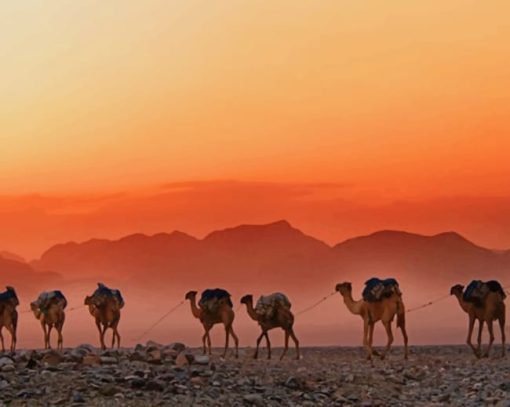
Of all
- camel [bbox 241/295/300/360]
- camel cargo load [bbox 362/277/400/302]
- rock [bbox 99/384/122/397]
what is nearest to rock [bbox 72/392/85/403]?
rock [bbox 99/384/122/397]

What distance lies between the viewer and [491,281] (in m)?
35.6

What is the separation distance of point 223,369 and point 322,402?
10.5ft

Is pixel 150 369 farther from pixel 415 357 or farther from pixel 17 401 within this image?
pixel 415 357

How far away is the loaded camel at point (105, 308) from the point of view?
1513 inches

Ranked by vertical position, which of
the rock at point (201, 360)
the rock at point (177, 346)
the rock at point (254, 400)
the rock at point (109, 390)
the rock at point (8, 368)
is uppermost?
the rock at point (177, 346)

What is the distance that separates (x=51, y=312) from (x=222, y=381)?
15631 mm

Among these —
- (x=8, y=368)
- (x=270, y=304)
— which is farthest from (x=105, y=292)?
(x=8, y=368)

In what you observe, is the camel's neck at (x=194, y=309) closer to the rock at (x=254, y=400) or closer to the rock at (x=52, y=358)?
the rock at (x=52, y=358)

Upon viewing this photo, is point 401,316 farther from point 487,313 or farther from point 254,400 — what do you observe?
point 254,400

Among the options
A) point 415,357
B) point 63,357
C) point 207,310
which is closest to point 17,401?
point 63,357

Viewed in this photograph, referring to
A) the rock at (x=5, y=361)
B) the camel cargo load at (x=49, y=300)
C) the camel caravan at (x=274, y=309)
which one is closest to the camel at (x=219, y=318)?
the camel caravan at (x=274, y=309)

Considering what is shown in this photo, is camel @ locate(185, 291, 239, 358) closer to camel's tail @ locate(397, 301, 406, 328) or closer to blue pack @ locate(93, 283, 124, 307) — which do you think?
blue pack @ locate(93, 283, 124, 307)

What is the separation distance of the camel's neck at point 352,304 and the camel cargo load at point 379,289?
1.04 metres

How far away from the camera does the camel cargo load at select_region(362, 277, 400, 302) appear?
112 ft
